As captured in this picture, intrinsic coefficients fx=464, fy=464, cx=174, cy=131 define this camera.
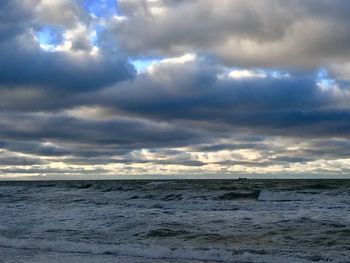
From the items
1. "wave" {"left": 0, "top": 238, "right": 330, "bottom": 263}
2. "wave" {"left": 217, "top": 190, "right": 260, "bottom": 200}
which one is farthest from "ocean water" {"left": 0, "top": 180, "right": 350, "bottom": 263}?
"wave" {"left": 217, "top": 190, "right": 260, "bottom": 200}

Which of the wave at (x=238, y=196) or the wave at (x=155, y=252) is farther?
the wave at (x=238, y=196)

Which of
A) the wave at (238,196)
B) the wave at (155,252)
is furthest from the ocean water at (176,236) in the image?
the wave at (238,196)

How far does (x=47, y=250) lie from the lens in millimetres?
12797

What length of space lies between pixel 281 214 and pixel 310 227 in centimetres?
404

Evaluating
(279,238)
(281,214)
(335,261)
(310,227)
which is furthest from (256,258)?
(281,214)

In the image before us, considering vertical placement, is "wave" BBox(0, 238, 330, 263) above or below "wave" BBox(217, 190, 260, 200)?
below

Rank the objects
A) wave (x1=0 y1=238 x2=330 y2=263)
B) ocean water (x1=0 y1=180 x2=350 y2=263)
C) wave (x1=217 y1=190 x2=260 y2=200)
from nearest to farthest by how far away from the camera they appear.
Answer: wave (x1=0 y1=238 x2=330 y2=263), ocean water (x1=0 y1=180 x2=350 y2=263), wave (x1=217 y1=190 x2=260 y2=200)

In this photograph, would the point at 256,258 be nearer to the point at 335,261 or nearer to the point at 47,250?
the point at 335,261

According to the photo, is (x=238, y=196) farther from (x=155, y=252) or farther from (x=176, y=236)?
(x=155, y=252)

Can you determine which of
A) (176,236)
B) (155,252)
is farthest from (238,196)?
(155,252)

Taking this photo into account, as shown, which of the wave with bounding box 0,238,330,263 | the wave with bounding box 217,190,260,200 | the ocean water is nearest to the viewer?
the wave with bounding box 0,238,330,263

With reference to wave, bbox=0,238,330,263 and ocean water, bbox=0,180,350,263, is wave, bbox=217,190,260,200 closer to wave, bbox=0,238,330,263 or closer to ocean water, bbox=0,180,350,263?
ocean water, bbox=0,180,350,263

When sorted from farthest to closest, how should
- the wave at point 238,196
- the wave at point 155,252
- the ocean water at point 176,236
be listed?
the wave at point 238,196
the ocean water at point 176,236
the wave at point 155,252

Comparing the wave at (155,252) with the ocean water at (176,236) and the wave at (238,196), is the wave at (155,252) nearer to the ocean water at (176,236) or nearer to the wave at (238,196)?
the ocean water at (176,236)
